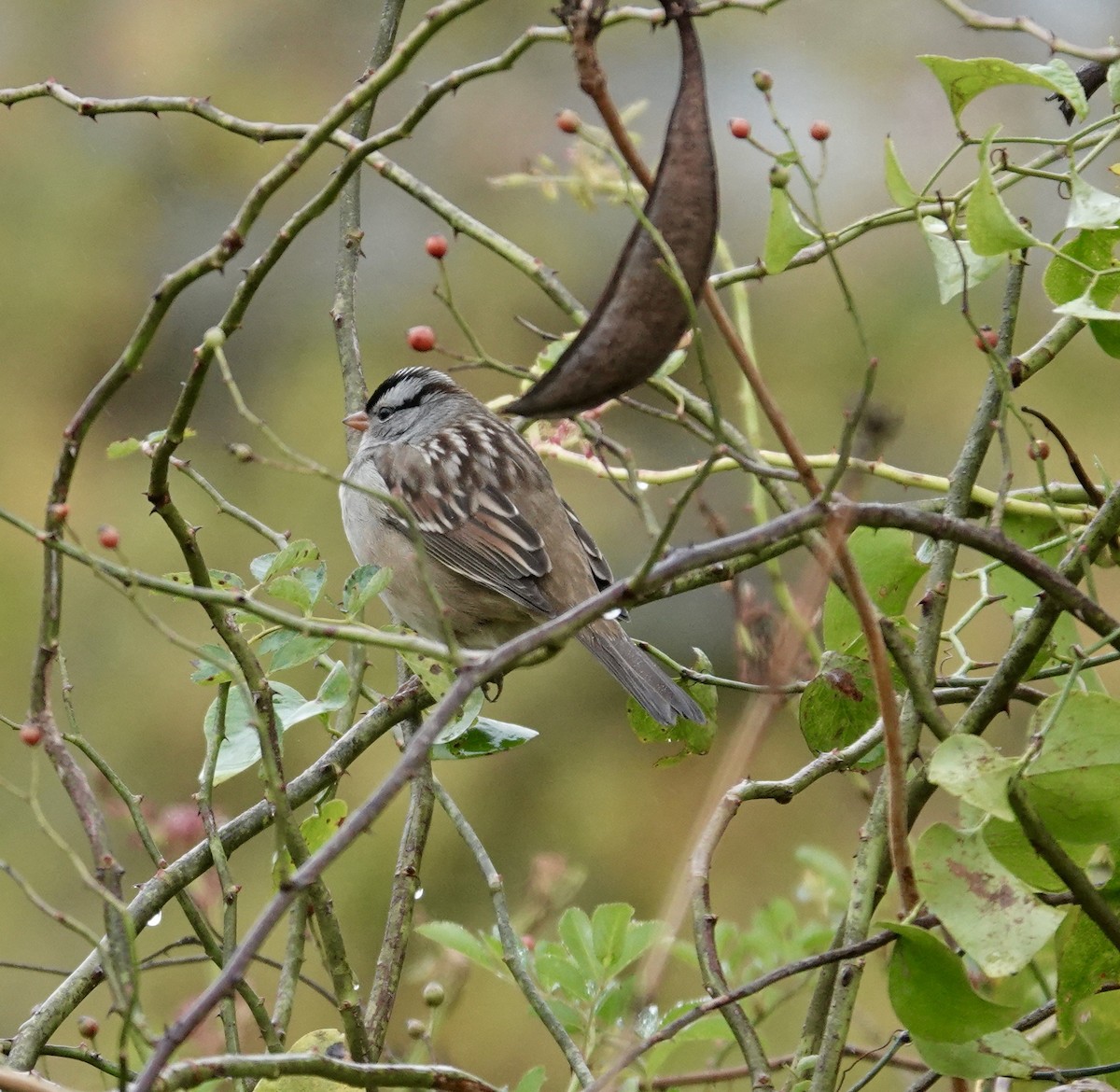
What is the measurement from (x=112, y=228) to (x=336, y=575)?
2.41 metres

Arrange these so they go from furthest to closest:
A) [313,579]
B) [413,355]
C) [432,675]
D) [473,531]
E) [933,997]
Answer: [413,355] → [473,531] → [432,675] → [313,579] → [933,997]

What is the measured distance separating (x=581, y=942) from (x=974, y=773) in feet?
2.58

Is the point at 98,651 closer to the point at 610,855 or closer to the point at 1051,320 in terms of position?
the point at 610,855

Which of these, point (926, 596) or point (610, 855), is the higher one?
point (610, 855)

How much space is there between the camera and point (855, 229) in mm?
1917

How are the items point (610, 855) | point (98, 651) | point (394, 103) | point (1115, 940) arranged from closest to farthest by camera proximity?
point (1115, 940), point (610, 855), point (98, 651), point (394, 103)

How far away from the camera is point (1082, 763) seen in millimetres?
1281

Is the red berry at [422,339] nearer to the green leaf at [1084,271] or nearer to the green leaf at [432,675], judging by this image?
the green leaf at [432,675]

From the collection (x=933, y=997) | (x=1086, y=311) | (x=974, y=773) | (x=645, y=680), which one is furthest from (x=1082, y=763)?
(x=645, y=680)


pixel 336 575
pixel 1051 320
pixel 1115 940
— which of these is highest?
pixel 1051 320

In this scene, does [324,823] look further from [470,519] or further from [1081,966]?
[470,519]

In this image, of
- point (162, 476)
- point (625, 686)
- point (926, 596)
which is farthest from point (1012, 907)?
point (625, 686)

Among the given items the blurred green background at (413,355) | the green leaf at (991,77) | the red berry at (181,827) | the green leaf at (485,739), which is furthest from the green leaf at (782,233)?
the blurred green background at (413,355)

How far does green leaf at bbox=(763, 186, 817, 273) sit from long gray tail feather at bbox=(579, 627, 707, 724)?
789 mm
